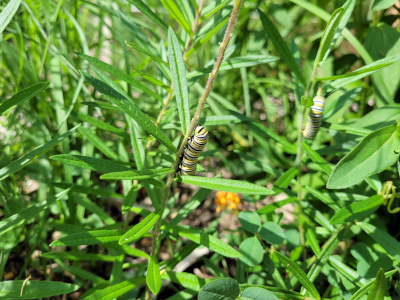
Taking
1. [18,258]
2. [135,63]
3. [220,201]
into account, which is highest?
[135,63]

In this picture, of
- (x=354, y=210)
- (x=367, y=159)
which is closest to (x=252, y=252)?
(x=354, y=210)

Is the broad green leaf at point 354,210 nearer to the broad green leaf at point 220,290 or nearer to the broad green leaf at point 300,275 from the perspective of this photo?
the broad green leaf at point 300,275

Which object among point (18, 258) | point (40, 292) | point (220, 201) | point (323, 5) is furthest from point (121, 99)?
point (323, 5)

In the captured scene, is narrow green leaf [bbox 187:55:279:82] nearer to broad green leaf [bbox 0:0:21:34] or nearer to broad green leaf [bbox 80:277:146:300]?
broad green leaf [bbox 0:0:21:34]

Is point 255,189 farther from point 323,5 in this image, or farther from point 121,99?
point 323,5

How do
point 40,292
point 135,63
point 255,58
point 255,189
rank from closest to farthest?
point 255,189
point 40,292
point 255,58
point 135,63

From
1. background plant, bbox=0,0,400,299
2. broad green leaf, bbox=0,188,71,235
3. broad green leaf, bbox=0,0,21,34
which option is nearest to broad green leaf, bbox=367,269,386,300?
background plant, bbox=0,0,400,299
